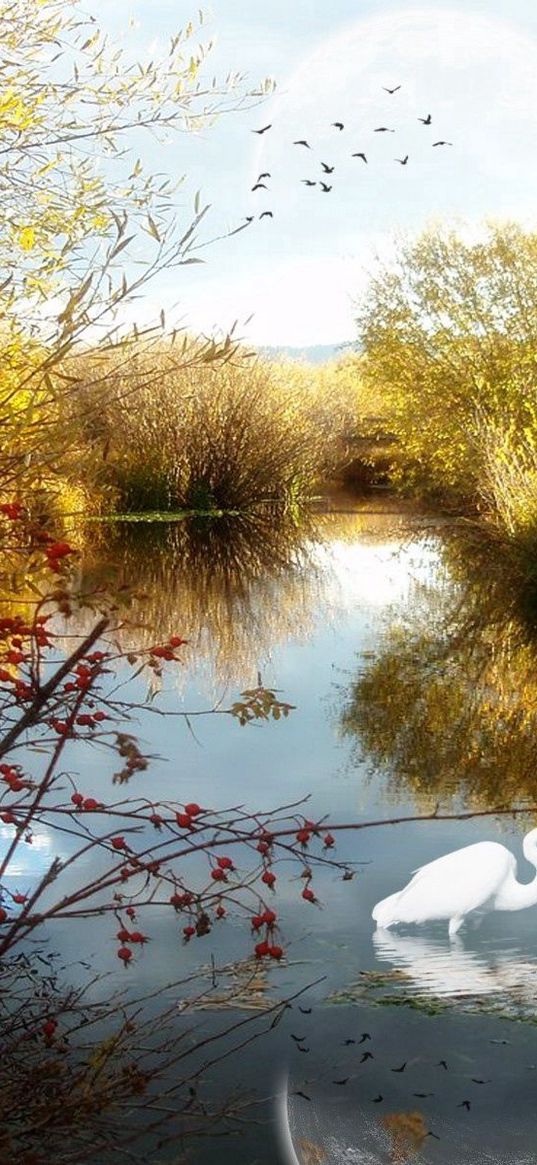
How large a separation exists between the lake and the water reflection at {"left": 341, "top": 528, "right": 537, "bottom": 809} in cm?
3

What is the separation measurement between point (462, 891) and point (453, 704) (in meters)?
4.37

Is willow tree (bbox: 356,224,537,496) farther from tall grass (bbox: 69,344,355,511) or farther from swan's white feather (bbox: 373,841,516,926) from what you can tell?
swan's white feather (bbox: 373,841,516,926)

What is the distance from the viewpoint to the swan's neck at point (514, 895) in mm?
4902

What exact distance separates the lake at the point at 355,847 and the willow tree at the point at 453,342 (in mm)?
9946

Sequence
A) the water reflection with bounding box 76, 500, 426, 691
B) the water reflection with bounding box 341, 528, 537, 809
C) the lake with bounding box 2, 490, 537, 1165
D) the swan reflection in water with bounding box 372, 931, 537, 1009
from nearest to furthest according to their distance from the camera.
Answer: the lake with bounding box 2, 490, 537, 1165 < the swan reflection in water with bounding box 372, 931, 537, 1009 < the water reflection with bounding box 341, 528, 537, 809 < the water reflection with bounding box 76, 500, 426, 691

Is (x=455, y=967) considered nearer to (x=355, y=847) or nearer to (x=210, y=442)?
(x=355, y=847)

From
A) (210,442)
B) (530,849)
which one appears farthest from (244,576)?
(530,849)

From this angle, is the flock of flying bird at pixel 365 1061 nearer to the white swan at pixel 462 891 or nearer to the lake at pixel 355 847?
the lake at pixel 355 847

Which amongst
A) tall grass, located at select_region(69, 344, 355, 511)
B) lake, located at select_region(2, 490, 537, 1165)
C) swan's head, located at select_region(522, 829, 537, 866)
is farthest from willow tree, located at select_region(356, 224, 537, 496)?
swan's head, located at select_region(522, 829, 537, 866)

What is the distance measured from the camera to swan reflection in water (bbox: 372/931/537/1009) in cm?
429

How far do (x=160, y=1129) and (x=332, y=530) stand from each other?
21480mm

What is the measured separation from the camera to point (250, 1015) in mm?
4125

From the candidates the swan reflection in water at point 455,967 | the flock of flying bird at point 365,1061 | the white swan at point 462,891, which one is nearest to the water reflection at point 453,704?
the white swan at point 462,891

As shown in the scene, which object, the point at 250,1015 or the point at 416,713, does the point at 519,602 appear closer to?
the point at 416,713
